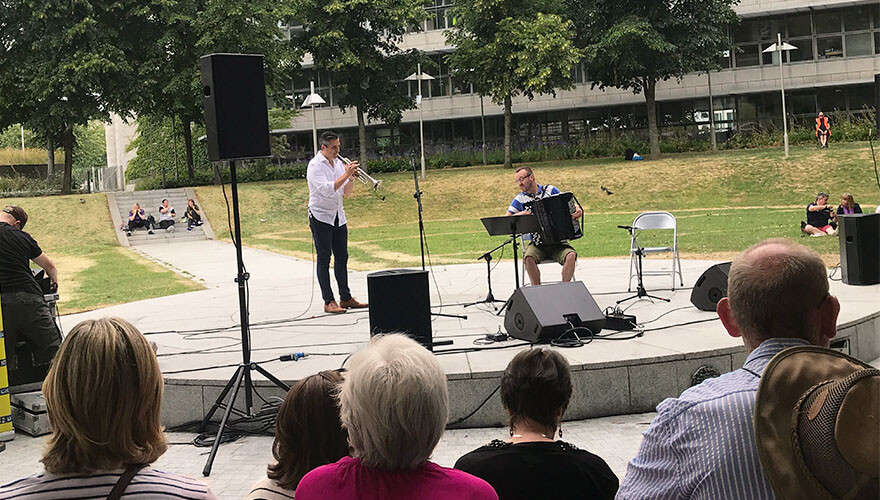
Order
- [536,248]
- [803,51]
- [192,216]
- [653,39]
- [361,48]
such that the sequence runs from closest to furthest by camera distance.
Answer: [536,248] → [192,216] → [653,39] → [361,48] → [803,51]

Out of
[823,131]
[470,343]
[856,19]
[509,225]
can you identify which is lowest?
[470,343]

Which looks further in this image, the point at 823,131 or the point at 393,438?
the point at 823,131

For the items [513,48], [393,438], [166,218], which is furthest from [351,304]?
[513,48]

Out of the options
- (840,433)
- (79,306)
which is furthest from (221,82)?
(79,306)

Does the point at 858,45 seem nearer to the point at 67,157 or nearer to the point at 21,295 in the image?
the point at 67,157

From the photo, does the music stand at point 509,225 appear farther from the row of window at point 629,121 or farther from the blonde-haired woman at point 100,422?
the row of window at point 629,121

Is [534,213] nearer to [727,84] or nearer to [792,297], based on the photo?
[792,297]

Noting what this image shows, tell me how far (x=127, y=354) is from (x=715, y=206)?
2833 centimetres

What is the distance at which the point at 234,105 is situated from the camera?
6.04m

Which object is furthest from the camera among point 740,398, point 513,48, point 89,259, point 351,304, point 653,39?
point 513,48

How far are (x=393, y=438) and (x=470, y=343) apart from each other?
17.3 feet

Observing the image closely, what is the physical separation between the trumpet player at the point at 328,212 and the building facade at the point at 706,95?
3316 centimetres

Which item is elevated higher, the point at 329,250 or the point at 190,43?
the point at 190,43

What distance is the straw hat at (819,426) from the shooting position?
1.42m
